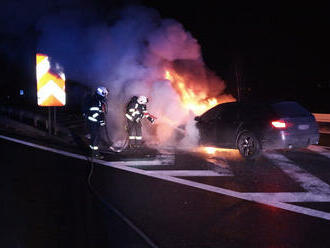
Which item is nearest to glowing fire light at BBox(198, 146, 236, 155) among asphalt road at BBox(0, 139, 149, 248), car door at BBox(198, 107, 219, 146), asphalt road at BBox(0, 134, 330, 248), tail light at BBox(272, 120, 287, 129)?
car door at BBox(198, 107, 219, 146)

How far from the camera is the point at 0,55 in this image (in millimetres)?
17125

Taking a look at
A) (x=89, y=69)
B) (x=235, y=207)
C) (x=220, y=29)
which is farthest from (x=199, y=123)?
(x=220, y=29)

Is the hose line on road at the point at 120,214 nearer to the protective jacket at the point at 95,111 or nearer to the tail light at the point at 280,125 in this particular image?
the protective jacket at the point at 95,111

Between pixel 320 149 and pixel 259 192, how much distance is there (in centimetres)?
542

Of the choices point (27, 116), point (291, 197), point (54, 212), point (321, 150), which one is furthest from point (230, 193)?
point (27, 116)

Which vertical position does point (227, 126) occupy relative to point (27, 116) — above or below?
below

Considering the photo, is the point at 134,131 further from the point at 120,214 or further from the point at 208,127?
the point at 120,214

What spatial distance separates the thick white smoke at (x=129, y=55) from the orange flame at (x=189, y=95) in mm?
445

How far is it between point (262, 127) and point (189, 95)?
4.90 m

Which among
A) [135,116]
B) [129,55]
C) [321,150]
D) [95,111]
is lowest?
[321,150]

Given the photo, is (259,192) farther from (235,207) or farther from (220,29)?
(220,29)

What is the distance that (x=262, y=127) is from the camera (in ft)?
31.8

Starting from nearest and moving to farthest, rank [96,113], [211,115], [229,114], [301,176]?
1. [301,176]
2. [96,113]
3. [229,114]
4. [211,115]

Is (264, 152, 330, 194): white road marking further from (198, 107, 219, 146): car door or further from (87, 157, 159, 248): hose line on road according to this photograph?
(87, 157, 159, 248): hose line on road
